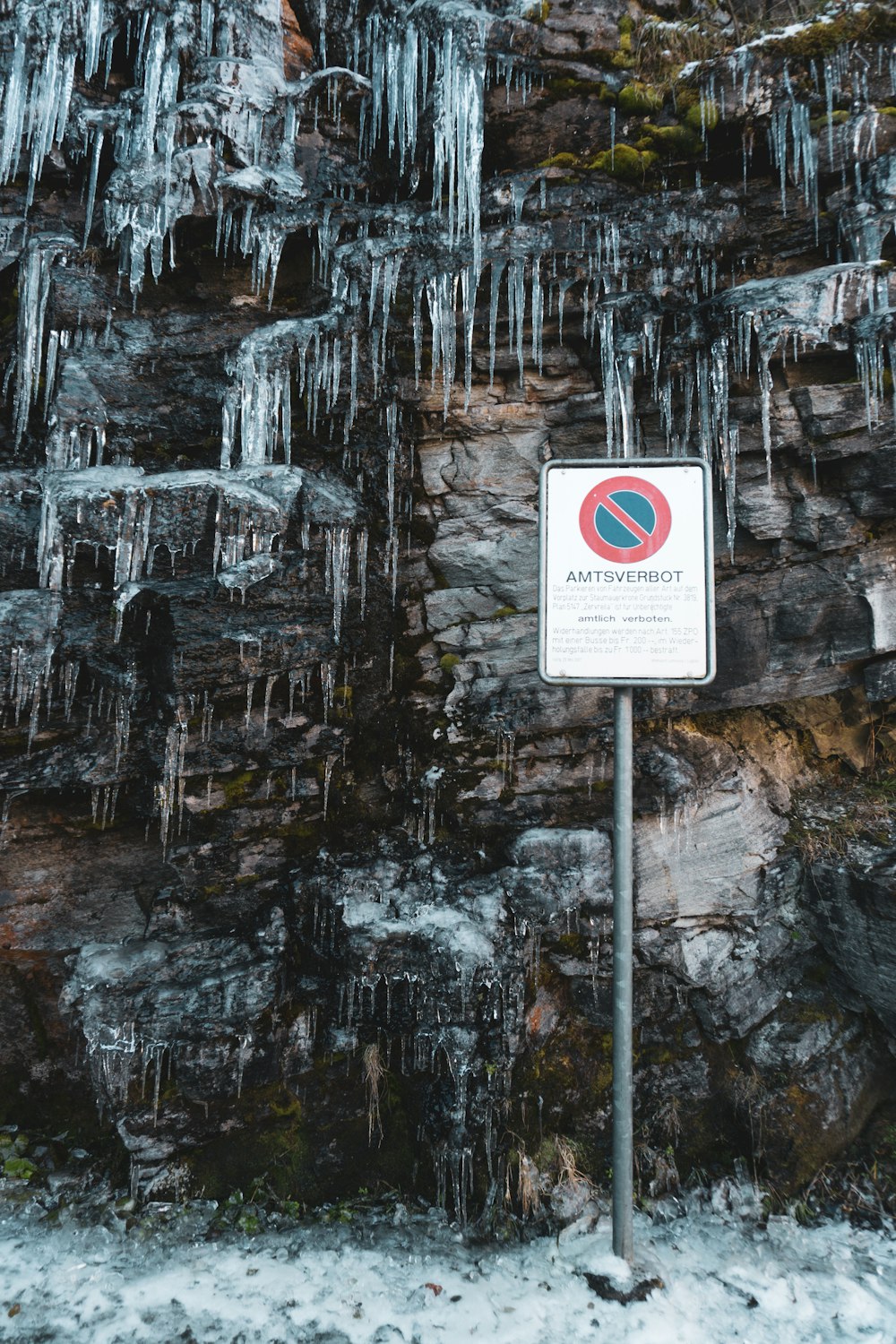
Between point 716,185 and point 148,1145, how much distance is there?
893 centimetres

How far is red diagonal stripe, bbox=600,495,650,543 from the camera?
141 inches

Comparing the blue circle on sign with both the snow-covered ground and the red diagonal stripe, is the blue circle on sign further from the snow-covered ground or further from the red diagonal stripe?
the snow-covered ground

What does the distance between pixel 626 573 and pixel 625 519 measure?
0.29m

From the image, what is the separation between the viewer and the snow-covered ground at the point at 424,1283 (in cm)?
379

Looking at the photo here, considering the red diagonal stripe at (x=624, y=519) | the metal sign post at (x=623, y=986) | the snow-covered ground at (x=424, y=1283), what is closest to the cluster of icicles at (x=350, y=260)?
the red diagonal stripe at (x=624, y=519)

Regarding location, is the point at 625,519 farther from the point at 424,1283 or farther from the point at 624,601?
the point at 424,1283

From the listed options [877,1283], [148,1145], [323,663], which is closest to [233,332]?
[323,663]

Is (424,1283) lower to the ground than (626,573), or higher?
lower

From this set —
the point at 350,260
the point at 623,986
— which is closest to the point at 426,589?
the point at 350,260

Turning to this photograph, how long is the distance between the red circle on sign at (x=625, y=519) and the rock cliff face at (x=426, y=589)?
7.83 ft

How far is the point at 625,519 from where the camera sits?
3.59m

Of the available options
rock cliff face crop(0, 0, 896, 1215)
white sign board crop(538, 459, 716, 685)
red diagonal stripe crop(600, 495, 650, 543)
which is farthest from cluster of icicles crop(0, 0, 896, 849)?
red diagonal stripe crop(600, 495, 650, 543)

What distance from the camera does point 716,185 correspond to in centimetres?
600

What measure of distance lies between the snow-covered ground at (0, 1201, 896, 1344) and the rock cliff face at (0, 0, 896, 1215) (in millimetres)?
437
